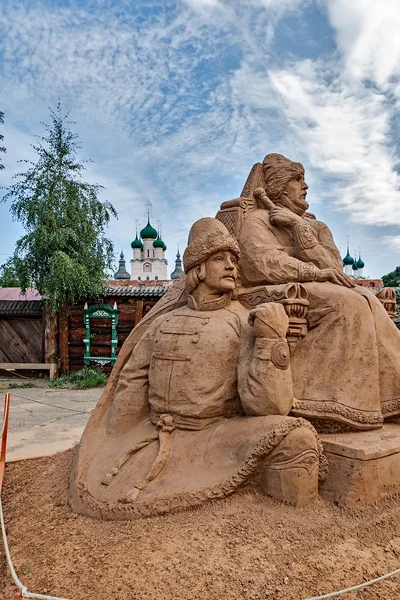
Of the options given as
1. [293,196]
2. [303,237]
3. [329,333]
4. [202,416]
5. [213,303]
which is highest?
[293,196]

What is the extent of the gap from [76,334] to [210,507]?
27.6 feet

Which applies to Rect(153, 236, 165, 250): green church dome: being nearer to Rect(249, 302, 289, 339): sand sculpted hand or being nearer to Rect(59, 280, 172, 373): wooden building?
Rect(59, 280, 172, 373): wooden building

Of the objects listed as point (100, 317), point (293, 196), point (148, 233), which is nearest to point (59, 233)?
point (100, 317)

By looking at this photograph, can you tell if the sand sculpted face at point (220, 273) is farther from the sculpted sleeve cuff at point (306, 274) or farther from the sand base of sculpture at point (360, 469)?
the sand base of sculpture at point (360, 469)

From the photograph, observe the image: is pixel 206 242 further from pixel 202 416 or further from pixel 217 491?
pixel 217 491

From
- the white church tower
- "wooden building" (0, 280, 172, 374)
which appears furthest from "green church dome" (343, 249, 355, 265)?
"wooden building" (0, 280, 172, 374)

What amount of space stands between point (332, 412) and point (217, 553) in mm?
963

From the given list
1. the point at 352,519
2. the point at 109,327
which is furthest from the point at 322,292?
the point at 109,327

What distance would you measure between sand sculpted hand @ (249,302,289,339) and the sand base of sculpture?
2.04ft

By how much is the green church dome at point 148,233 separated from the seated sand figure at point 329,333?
2609 cm

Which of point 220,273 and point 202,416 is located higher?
point 220,273

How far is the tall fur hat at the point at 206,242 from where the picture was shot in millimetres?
2773

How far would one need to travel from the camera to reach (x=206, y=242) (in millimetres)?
2785

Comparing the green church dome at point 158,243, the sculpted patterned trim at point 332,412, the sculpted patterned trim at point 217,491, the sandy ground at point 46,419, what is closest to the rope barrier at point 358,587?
the sculpted patterned trim at point 217,491
